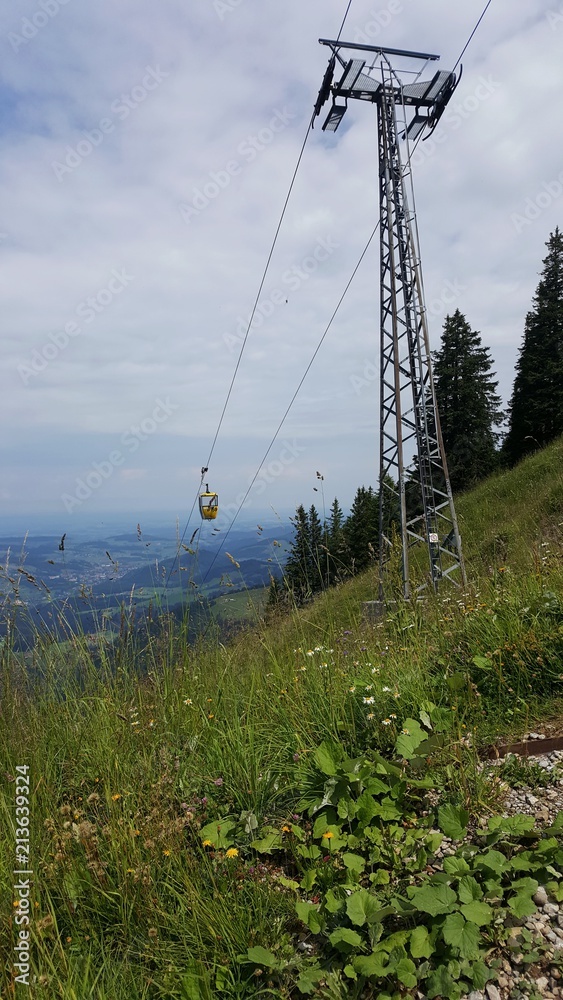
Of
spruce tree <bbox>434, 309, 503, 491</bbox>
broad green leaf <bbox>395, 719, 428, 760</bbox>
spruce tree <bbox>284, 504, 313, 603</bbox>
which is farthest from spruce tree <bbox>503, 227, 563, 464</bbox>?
broad green leaf <bbox>395, 719, 428, 760</bbox>

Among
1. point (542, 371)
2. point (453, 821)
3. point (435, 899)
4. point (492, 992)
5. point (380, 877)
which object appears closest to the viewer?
point (492, 992)

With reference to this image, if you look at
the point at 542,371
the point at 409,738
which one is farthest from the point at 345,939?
the point at 542,371

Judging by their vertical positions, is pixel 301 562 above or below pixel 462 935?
above

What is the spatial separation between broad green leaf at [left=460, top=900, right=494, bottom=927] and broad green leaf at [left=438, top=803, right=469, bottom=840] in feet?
1.06

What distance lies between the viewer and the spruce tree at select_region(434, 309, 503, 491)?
110ft

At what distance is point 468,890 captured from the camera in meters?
1.72

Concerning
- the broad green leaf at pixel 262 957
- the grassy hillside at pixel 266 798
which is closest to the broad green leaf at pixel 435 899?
the grassy hillside at pixel 266 798

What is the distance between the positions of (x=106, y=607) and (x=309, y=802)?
82.9 inches

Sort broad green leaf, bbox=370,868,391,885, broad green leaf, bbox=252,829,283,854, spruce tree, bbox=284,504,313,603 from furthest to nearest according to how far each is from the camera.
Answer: spruce tree, bbox=284,504,313,603 < broad green leaf, bbox=252,829,283,854 < broad green leaf, bbox=370,868,391,885

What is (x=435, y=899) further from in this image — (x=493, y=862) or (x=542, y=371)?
(x=542, y=371)

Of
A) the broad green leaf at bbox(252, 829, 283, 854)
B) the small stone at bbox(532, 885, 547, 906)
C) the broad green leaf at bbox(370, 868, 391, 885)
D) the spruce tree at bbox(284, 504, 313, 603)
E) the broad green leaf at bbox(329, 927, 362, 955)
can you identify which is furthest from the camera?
the spruce tree at bbox(284, 504, 313, 603)

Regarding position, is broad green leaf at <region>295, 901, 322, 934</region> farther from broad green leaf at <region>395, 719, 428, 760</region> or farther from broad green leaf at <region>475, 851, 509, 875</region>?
broad green leaf at <region>395, 719, 428, 760</region>

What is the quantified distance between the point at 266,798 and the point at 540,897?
114 cm

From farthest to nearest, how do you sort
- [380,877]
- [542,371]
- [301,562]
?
[542,371] → [301,562] → [380,877]
